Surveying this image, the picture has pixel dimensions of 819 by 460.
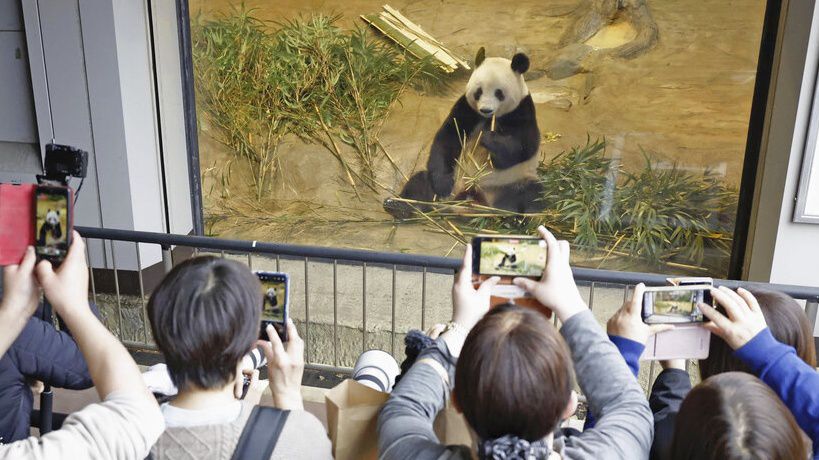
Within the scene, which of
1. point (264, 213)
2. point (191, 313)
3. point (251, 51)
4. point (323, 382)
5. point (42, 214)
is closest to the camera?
point (191, 313)

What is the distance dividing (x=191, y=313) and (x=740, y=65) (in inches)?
204

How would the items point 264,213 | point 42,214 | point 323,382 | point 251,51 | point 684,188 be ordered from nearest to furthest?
point 42,214
point 323,382
point 684,188
point 251,51
point 264,213

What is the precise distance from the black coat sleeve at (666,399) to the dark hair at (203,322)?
3.23ft

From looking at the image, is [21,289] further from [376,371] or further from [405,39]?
[405,39]

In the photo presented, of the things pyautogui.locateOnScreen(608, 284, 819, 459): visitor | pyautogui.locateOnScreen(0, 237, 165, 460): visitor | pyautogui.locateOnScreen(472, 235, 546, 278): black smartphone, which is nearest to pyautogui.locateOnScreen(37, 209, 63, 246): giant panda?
pyautogui.locateOnScreen(0, 237, 165, 460): visitor

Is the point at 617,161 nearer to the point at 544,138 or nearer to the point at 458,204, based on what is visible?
the point at 544,138

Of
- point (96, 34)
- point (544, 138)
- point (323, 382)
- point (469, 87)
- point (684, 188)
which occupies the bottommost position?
point (323, 382)

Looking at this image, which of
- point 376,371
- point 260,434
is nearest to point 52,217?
point 260,434

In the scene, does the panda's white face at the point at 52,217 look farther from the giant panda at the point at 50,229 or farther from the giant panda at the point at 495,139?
the giant panda at the point at 495,139

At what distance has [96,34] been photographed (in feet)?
15.9

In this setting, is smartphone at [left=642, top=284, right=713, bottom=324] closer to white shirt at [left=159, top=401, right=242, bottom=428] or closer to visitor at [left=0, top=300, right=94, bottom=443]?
white shirt at [left=159, top=401, right=242, bottom=428]

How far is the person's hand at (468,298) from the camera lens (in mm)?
1523

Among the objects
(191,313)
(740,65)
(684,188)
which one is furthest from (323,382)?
(740,65)

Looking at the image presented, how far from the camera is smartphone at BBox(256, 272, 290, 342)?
1.64 meters
